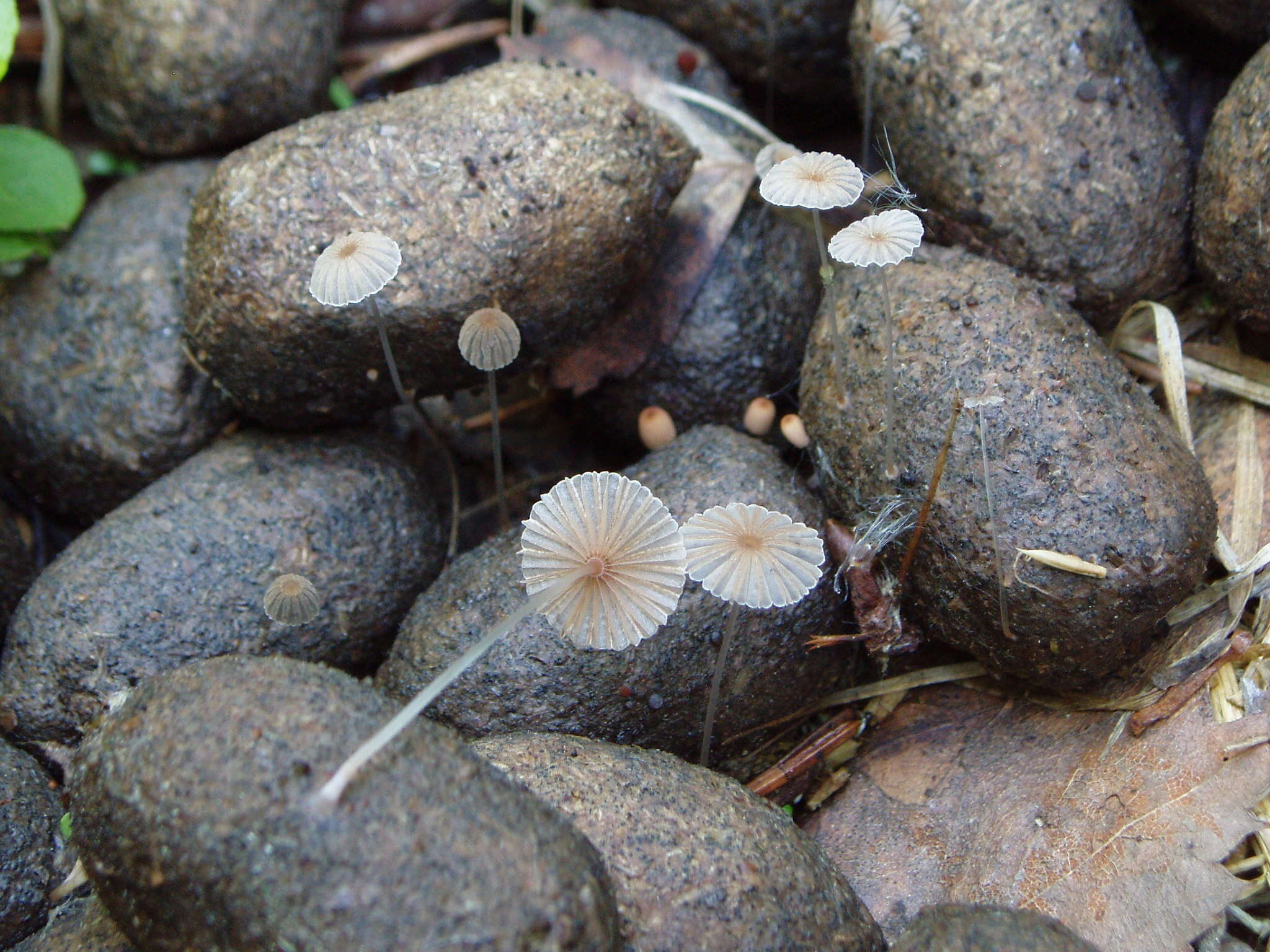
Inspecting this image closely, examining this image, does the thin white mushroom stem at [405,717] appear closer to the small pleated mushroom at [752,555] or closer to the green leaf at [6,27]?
the small pleated mushroom at [752,555]

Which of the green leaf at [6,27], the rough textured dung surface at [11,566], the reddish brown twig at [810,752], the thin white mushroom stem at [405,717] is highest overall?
the green leaf at [6,27]

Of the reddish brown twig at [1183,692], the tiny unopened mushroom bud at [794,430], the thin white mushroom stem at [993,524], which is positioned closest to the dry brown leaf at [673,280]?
the tiny unopened mushroom bud at [794,430]

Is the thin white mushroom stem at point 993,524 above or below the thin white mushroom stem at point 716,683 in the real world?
above

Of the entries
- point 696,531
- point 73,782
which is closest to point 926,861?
point 696,531

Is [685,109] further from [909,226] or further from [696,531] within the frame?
[696,531]

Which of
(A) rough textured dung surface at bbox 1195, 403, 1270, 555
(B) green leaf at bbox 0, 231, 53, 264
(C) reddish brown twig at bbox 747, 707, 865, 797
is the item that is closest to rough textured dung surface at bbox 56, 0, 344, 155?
(B) green leaf at bbox 0, 231, 53, 264

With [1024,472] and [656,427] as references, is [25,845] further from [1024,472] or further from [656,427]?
[1024,472]

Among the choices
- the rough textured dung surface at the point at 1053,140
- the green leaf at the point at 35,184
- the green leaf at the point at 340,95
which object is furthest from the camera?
the green leaf at the point at 340,95
